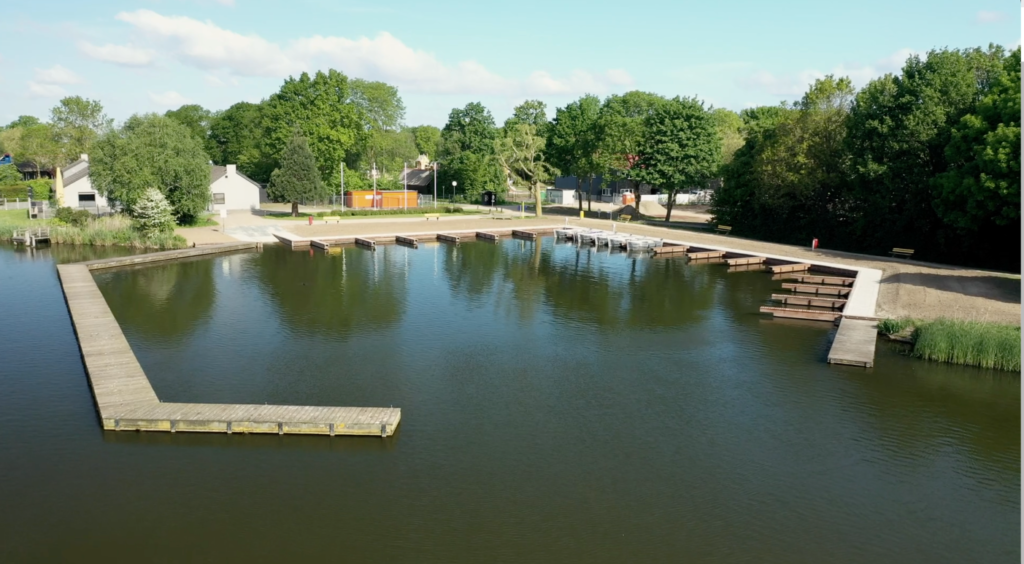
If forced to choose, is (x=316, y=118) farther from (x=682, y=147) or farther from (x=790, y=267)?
(x=790, y=267)

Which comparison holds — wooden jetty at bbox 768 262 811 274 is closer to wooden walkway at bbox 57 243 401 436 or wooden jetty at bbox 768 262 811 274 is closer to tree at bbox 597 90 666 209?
tree at bbox 597 90 666 209

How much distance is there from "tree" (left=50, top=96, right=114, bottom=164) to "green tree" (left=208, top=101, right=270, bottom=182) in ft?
42.0

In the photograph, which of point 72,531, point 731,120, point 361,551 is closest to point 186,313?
point 72,531

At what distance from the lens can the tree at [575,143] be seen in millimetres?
64438

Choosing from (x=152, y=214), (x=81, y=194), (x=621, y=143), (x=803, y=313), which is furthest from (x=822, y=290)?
(x=81, y=194)

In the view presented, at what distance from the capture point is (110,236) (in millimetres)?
44219

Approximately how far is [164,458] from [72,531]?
2843 millimetres

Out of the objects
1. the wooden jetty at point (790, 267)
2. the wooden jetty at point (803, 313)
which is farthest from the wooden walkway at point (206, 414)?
the wooden jetty at point (790, 267)

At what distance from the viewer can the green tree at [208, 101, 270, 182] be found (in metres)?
78.1

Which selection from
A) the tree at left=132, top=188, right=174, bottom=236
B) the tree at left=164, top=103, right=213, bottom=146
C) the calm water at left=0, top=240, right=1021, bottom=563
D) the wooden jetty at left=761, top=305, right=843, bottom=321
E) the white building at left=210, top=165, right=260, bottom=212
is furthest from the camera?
the tree at left=164, top=103, right=213, bottom=146

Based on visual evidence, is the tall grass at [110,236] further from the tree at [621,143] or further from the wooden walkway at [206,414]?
the tree at [621,143]

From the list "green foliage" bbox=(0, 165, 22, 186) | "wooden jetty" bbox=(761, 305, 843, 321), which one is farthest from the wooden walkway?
"green foliage" bbox=(0, 165, 22, 186)

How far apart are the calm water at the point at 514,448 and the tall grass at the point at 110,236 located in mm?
13693

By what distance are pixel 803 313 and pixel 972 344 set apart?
255 inches
